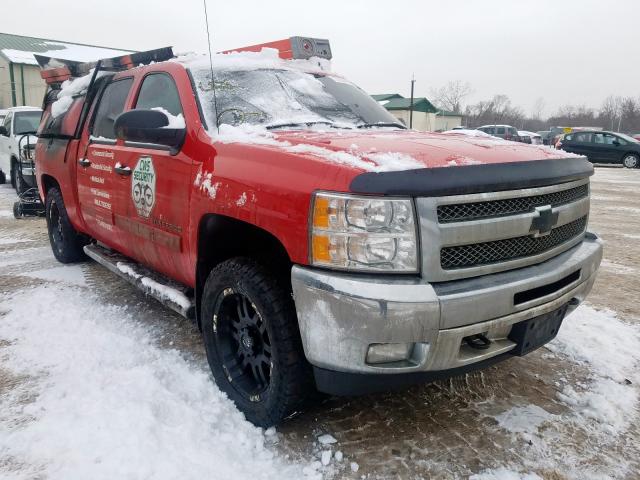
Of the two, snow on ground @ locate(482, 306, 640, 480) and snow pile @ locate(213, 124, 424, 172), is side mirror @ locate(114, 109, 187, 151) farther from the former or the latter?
snow on ground @ locate(482, 306, 640, 480)

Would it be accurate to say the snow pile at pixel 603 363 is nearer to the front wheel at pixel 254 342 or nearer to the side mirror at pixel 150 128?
the front wheel at pixel 254 342

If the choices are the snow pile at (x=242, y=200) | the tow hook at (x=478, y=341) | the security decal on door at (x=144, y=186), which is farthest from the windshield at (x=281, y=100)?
the tow hook at (x=478, y=341)

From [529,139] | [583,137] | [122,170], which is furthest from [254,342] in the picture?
[529,139]

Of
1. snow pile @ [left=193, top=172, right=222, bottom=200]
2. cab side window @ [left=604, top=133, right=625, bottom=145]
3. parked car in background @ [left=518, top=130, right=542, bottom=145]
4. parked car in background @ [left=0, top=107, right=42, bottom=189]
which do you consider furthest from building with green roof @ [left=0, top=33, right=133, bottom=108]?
snow pile @ [left=193, top=172, right=222, bottom=200]

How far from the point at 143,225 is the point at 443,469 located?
7.68 ft

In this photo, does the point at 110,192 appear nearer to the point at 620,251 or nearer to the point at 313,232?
the point at 313,232

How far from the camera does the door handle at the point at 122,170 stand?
3.44 metres

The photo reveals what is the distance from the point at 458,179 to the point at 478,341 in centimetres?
70

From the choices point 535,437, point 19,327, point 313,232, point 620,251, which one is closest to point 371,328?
point 313,232

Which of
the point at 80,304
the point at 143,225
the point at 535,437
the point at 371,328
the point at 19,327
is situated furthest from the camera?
the point at 80,304

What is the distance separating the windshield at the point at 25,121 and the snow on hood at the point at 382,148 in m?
9.77

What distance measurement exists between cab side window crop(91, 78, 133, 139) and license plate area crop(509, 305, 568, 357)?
3.14m

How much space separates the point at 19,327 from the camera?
143 inches

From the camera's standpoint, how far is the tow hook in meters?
2.10
